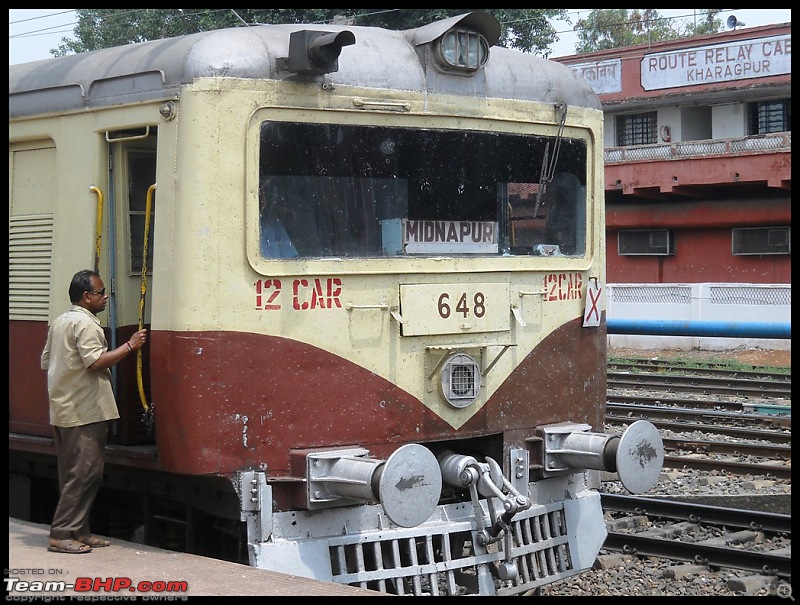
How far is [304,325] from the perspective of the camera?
584 centimetres

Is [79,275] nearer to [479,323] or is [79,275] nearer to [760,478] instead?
[479,323]

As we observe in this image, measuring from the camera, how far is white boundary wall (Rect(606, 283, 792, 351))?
21.5 m

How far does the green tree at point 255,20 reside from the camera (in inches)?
933

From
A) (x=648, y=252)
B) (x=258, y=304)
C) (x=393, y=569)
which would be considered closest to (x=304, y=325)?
(x=258, y=304)

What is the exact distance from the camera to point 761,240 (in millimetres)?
25188

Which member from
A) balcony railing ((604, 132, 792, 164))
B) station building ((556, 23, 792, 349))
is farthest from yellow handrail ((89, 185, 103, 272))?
balcony railing ((604, 132, 792, 164))

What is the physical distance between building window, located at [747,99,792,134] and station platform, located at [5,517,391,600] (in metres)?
23.3

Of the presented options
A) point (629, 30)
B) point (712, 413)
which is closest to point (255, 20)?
point (712, 413)

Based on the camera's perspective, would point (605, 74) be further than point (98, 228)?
Yes

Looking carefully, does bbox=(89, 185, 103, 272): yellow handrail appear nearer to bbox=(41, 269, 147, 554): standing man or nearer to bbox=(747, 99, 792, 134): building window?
bbox=(41, 269, 147, 554): standing man

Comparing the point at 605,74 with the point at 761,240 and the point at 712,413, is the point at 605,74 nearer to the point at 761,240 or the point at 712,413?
the point at 761,240

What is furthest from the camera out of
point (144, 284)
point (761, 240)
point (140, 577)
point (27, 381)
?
point (761, 240)

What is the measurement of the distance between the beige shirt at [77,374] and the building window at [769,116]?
23.2 metres

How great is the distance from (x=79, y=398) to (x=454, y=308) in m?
1.96
